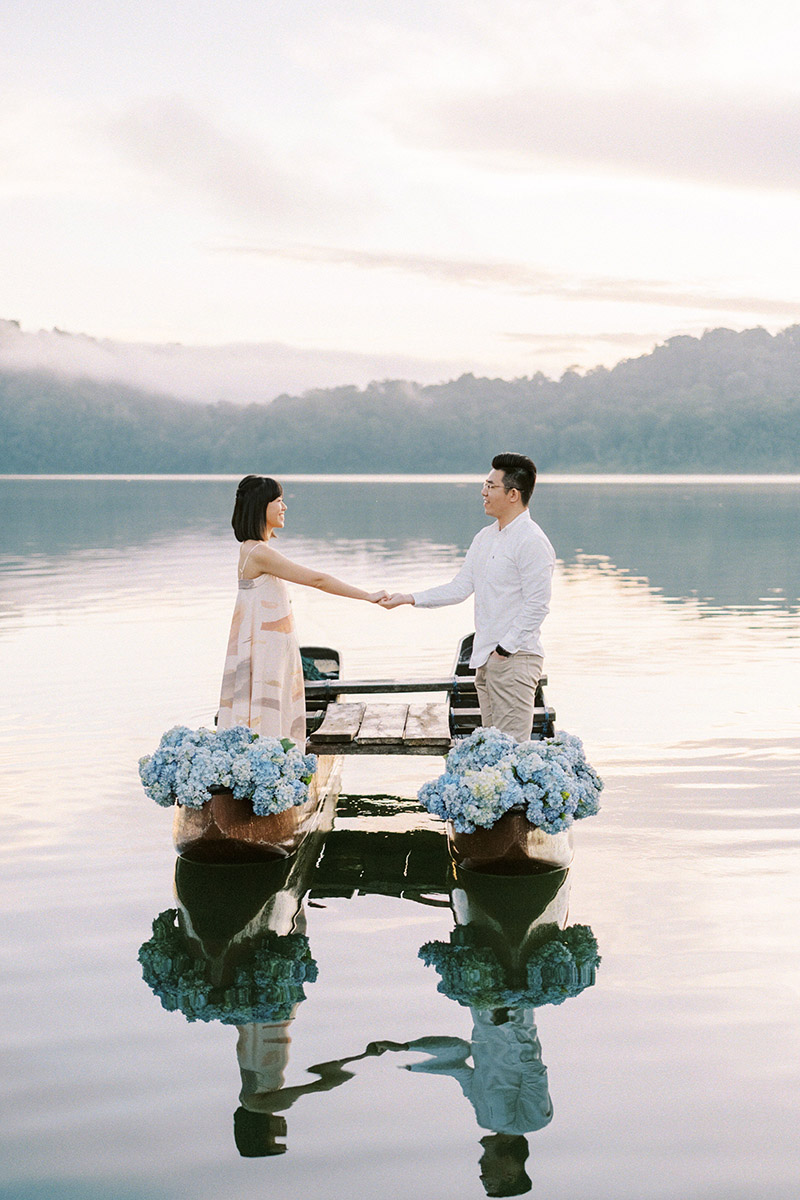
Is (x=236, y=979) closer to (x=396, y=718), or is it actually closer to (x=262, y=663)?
(x=262, y=663)

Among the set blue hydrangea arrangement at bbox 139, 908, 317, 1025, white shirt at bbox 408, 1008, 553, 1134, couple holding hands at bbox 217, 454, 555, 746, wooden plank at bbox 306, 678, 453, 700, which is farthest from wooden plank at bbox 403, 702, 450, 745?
white shirt at bbox 408, 1008, 553, 1134

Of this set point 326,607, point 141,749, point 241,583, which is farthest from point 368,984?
point 326,607

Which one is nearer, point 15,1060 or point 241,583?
point 15,1060

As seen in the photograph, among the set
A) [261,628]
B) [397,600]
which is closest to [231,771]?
[261,628]

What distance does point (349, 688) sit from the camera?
38.3ft

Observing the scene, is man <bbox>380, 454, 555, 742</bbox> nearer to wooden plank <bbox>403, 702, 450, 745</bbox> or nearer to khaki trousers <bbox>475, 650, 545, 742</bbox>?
khaki trousers <bbox>475, 650, 545, 742</bbox>

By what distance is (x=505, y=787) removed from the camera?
8.52 meters

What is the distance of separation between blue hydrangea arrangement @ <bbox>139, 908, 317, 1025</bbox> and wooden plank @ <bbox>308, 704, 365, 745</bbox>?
8.07 ft

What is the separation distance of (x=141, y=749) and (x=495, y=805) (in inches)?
262

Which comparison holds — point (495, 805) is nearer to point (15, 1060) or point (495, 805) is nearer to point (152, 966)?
point (152, 966)

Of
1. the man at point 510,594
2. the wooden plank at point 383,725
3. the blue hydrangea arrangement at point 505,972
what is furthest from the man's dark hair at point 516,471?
the blue hydrangea arrangement at point 505,972

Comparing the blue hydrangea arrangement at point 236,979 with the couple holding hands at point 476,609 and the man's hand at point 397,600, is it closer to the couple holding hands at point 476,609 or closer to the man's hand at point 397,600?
the couple holding hands at point 476,609

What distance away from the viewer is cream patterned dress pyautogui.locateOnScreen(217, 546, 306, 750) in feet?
31.8

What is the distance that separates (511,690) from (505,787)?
0.98 m
